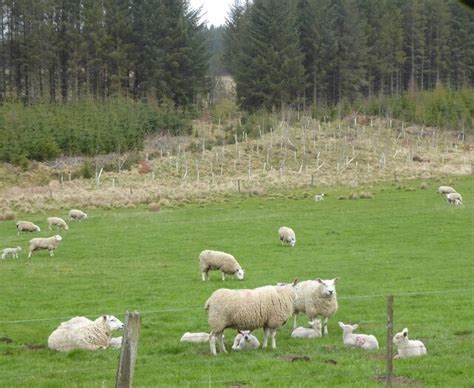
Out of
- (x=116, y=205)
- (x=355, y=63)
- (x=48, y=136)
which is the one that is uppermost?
(x=355, y=63)

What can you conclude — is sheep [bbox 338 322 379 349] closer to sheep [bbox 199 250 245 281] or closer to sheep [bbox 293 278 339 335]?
sheep [bbox 293 278 339 335]

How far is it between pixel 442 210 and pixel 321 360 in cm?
2896

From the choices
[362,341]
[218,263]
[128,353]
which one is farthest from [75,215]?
[128,353]

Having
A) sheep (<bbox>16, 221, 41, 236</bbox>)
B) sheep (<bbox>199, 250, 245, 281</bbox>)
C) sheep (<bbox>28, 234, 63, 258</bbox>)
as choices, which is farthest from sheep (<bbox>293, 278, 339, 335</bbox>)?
sheep (<bbox>16, 221, 41, 236</bbox>)

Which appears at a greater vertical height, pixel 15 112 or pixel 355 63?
pixel 355 63

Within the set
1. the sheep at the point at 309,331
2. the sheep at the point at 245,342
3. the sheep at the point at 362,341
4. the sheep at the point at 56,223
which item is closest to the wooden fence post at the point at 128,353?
the sheep at the point at 245,342

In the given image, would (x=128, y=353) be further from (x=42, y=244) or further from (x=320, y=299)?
(x=42, y=244)

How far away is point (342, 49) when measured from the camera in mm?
94000

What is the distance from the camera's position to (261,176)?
5888 cm

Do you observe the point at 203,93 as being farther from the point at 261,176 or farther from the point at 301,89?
the point at 261,176

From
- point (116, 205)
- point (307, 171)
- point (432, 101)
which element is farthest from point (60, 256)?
point (432, 101)

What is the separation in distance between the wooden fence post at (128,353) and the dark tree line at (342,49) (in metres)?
77.6

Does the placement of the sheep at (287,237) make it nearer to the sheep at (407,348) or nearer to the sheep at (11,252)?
the sheep at (11,252)

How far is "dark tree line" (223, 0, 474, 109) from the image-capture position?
86250mm
